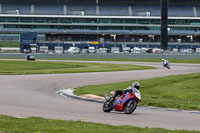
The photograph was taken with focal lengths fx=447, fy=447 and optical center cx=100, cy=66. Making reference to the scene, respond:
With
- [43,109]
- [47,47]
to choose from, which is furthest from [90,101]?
[47,47]

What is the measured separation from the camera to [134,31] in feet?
454

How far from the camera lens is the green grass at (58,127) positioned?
464 inches

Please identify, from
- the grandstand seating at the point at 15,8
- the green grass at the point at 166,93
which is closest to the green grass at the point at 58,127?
the green grass at the point at 166,93

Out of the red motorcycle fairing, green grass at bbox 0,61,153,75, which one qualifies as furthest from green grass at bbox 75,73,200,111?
green grass at bbox 0,61,153,75

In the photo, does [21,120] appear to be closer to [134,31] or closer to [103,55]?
[103,55]

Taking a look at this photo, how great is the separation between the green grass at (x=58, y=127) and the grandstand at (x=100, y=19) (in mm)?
121434

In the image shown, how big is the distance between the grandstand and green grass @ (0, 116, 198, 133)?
121m

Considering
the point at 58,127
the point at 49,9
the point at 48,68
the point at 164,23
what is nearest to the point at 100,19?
the point at 49,9

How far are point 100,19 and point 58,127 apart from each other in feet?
412

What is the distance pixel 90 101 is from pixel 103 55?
234 ft

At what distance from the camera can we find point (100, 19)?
136875 mm

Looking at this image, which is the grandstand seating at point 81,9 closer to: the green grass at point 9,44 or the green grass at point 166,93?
the green grass at point 9,44

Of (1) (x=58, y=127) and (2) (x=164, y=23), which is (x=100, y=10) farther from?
(1) (x=58, y=127)

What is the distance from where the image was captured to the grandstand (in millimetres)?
136125
